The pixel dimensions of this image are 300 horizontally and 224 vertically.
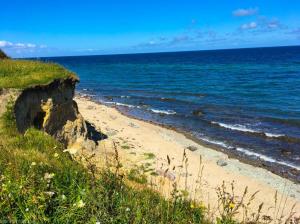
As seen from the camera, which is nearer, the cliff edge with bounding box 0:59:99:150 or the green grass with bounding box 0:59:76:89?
the cliff edge with bounding box 0:59:99:150

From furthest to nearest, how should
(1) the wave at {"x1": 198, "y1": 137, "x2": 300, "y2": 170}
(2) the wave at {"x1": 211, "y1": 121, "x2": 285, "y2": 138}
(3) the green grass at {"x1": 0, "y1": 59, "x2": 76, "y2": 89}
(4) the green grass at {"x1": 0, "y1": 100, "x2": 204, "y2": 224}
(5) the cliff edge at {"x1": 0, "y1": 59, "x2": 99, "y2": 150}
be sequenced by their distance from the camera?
(2) the wave at {"x1": 211, "y1": 121, "x2": 285, "y2": 138} → (1) the wave at {"x1": 198, "y1": 137, "x2": 300, "y2": 170} → (3) the green grass at {"x1": 0, "y1": 59, "x2": 76, "y2": 89} → (5) the cliff edge at {"x1": 0, "y1": 59, "x2": 99, "y2": 150} → (4) the green grass at {"x1": 0, "y1": 100, "x2": 204, "y2": 224}

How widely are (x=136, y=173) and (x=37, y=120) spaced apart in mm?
4822

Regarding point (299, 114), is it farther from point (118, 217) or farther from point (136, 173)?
point (118, 217)

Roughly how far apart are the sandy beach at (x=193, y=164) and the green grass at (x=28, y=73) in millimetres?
3348

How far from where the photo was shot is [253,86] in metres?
55.8

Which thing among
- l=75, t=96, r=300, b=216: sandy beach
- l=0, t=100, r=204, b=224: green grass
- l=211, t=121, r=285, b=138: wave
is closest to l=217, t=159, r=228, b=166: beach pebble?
l=75, t=96, r=300, b=216: sandy beach

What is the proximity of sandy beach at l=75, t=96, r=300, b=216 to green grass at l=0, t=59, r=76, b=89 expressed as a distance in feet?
11.0

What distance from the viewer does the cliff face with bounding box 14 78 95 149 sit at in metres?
16.0

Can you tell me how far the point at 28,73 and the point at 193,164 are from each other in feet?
30.0

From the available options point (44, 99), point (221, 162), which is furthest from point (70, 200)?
point (221, 162)

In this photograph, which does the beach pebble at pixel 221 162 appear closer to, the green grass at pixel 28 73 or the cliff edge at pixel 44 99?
the cliff edge at pixel 44 99

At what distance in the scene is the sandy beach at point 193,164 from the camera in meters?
16.5

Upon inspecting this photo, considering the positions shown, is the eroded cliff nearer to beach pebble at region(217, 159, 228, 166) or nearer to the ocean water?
beach pebble at region(217, 159, 228, 166)

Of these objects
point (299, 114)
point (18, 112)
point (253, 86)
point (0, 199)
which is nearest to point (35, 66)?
point (18, 112)
